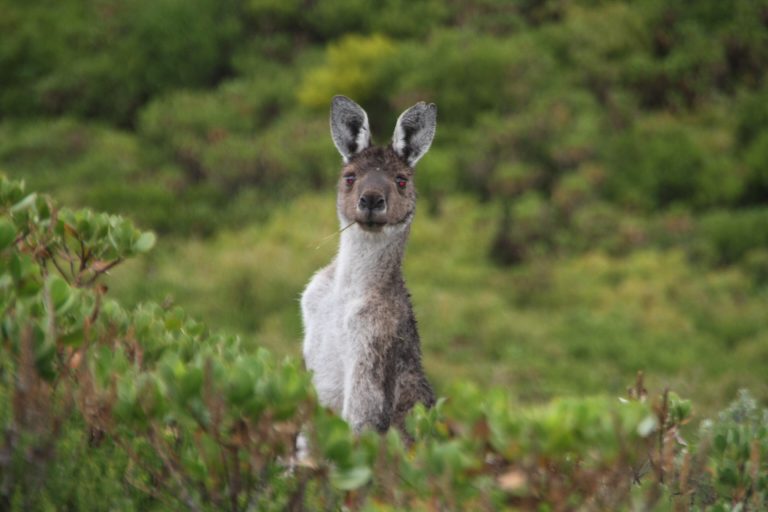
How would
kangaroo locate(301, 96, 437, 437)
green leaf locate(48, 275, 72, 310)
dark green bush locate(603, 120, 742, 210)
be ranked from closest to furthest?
green leaf locate(48, 275, 72, 310), kangaroo locate(301, 96, 437, 437), dark green bush locate(603, 120, 742, 210)

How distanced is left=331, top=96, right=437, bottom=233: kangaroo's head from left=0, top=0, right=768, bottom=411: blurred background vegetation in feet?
28.6

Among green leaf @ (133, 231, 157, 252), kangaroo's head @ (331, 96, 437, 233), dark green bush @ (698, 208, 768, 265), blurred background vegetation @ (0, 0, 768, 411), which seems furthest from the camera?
dark green bush @ (698, 208, 768, 265)

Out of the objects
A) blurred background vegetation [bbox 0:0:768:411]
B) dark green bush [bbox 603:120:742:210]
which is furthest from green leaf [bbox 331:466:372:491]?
dark green bush [bbox 603:120:742:210]

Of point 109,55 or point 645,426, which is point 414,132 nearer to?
point 645,426

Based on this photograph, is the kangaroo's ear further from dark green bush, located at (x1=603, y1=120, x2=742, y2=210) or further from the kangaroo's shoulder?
dark green bush, located at (x1=603, y1=120, x2=742, y2=210)

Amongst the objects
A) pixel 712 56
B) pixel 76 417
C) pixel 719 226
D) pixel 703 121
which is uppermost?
pixel 712 56

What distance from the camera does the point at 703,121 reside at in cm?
2211

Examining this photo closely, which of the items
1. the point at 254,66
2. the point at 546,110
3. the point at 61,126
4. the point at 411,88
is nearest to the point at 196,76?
the point at 254,66

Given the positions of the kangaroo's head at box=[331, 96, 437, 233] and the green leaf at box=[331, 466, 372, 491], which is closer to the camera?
the green leaf at box=[331, 466, 372, 491]

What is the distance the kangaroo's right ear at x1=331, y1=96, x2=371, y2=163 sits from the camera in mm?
6773

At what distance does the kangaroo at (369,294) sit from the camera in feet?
20.3

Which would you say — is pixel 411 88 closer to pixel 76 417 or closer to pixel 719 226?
pixel 719 226

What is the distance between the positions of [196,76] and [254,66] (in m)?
1.29

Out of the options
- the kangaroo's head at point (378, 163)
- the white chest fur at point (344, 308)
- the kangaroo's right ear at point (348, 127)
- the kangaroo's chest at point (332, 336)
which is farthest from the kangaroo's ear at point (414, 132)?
the kangaroo's chest at point (332, 336)
